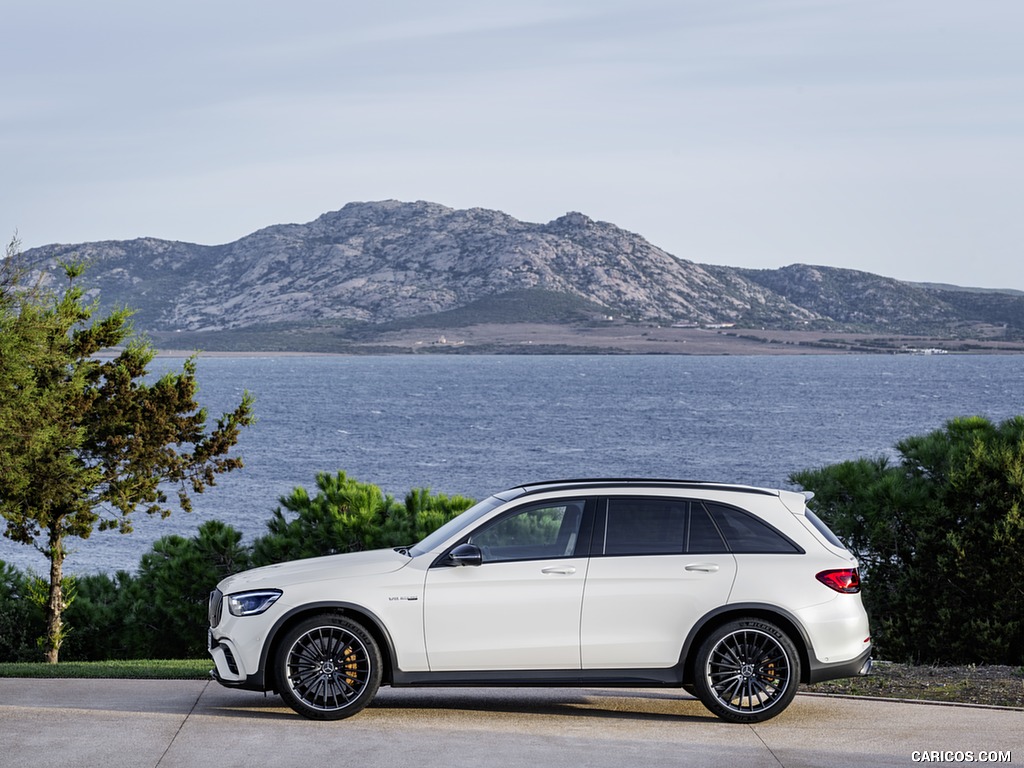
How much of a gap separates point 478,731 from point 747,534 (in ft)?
7.82

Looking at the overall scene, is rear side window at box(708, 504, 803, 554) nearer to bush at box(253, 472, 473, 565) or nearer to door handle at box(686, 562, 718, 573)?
door handle at box(686, 562, 718, 573)

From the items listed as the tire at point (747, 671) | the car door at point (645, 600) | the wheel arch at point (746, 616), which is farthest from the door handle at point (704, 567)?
the tire at point (747, 671)

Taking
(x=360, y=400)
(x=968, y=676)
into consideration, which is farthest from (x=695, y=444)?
(x=968, y=676)

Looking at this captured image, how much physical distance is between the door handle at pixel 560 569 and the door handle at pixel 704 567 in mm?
835

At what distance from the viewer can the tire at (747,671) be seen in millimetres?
8906

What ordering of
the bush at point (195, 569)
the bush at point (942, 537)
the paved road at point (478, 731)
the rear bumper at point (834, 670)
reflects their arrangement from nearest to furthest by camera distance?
the paved road at point (478, 731), the rear bumper at point (834, 670), the bush at point (942, 537), the bush at point (195, 569)

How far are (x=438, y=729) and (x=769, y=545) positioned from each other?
2694 mm

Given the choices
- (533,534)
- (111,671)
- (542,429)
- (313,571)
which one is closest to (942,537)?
(533,534)

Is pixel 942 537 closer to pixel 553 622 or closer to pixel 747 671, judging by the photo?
pixel 747 671

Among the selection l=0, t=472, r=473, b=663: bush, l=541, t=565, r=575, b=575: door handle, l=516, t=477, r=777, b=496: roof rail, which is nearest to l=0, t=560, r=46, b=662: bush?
l=0, t=472, r=473, b=663: bush

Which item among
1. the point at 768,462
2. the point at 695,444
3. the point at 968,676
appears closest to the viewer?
the point at 968,676

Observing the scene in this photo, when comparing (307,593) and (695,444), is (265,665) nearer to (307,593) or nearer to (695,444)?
(307,593)

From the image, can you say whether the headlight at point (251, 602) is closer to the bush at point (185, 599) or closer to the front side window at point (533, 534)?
the front side window at point (533, 534)

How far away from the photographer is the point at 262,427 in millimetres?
103125
